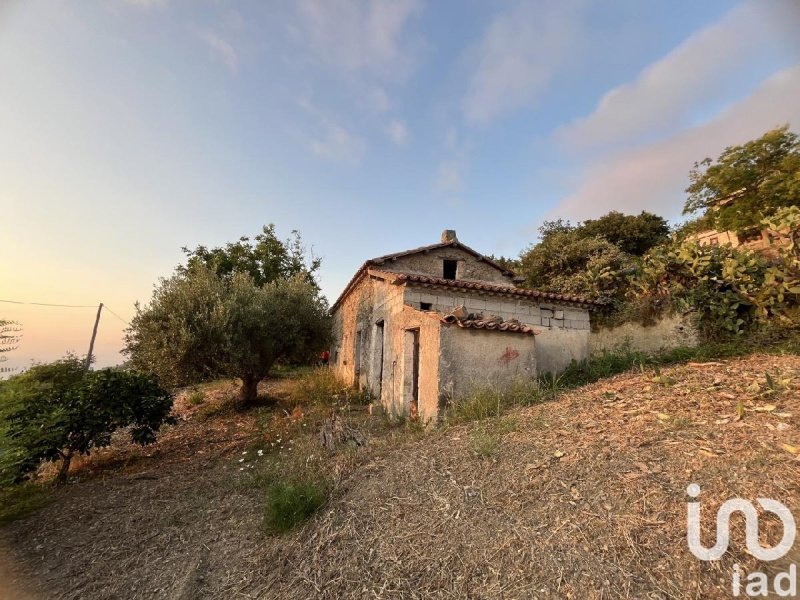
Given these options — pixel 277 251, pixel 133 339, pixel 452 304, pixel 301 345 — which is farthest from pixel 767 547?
pixel 277 251

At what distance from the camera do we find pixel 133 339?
9.80 metres

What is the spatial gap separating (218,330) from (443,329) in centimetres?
641

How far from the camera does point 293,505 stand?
398cm

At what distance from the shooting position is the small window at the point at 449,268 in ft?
47.0

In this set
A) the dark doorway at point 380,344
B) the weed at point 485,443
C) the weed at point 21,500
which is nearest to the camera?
the weed at point 485,443

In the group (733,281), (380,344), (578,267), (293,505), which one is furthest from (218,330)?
(578,267)

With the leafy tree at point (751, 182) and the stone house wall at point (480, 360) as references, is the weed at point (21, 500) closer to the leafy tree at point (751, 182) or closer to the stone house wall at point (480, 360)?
the stone house wall at point (480, 360)

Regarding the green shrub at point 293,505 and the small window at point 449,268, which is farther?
the small window at point 449,268

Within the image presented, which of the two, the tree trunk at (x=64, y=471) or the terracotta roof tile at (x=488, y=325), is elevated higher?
the terracotta roof tile at (x=488, y=325)

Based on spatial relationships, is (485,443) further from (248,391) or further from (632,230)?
(632,230)

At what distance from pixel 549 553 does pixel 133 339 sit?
35.9 ft

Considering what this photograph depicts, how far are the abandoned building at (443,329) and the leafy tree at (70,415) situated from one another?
5015 mm

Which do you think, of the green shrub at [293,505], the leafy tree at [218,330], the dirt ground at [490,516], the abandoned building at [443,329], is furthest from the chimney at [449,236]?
the green shrub at [293,505]

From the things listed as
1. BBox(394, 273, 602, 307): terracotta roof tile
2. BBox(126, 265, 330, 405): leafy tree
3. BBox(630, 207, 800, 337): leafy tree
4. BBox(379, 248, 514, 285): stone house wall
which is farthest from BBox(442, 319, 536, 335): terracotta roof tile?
BBox(379, 248, 514, 285): stone house wall
